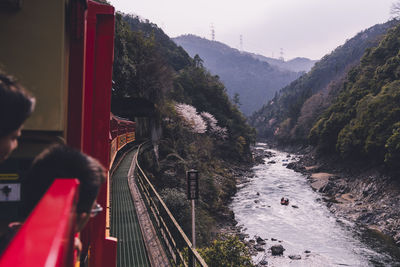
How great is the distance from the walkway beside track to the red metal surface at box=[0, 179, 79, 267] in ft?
22.5

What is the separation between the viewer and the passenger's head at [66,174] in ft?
4.09

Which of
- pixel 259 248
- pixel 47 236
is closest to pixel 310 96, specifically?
pixel 259 248

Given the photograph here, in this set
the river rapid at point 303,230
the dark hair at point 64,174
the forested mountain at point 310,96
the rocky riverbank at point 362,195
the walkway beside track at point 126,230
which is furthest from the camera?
the forested mountain at point 310,96

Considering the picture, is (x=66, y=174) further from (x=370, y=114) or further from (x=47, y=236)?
(x=370, y=114)

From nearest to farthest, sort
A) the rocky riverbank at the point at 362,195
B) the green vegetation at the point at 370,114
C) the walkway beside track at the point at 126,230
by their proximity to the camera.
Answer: the walkway beside track at the point at 126,230
the rocky riverbank at the point at 362,195
the green vegetation at the point at 370,114

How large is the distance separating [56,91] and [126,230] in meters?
7.39

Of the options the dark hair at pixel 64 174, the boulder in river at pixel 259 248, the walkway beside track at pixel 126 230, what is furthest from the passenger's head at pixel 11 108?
the boulder in river at pixel 259 248

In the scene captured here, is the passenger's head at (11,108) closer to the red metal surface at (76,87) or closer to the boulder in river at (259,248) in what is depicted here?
the red metal surface at (76,87)

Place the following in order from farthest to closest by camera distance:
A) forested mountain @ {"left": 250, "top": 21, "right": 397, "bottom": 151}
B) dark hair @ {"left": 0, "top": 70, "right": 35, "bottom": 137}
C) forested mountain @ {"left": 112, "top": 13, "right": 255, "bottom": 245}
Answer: forested mountain @ {"left": 250, "top": 21, "right": 397, "bottom": 151}, forested mountain @ {"left": 112, "top": 13, "right": 255, "bottom": 245}, dark hair @ {"left": 0, "top": 70, "right": 35, "bottom": 137}

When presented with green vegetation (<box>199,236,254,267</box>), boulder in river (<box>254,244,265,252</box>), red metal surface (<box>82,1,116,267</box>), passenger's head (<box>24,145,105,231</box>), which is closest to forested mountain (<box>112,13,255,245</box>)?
boulder in river (<box>254,244,265,252</box>)

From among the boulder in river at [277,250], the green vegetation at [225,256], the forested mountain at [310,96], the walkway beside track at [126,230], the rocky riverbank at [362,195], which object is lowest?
the boulder in river at [277,250]

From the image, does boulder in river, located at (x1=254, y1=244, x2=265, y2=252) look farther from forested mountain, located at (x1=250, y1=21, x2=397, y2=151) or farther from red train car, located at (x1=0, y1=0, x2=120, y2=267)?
forested mountain, located at (x1=250, y1=21, x2=397, y2=151)

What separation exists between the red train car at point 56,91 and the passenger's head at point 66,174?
27 centimetres

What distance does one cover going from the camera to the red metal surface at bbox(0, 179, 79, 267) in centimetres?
62
